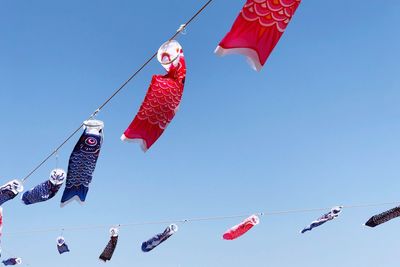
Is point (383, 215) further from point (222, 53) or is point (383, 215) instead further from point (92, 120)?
point (222, 53)

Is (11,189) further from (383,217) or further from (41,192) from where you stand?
(383,217)

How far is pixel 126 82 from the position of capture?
552cm

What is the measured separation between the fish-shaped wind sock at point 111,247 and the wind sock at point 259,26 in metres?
12.0

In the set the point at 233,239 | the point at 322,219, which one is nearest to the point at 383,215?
the point at 322,219

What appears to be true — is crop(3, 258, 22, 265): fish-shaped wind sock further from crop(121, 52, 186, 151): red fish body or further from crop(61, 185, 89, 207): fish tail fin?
crop(121, 52, 186, 151): red fish body

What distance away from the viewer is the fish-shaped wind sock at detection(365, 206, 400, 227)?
12.7 metres

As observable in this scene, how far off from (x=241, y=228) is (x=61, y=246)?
6917 mm

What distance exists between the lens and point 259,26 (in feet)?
13.9

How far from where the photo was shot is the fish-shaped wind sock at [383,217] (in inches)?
501

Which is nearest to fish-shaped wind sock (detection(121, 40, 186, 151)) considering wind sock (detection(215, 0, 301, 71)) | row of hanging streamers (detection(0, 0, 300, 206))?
row of hanging streamers (detection(0, 0, 300, 206))

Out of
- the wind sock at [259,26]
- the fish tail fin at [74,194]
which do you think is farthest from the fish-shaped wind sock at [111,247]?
the wind sock at [259,26]

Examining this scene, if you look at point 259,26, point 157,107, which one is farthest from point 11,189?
point 259,26

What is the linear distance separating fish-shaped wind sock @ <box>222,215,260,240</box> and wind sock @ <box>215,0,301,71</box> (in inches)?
483

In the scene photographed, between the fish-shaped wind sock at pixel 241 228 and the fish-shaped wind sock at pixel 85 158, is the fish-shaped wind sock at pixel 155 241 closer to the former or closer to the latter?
the fish-shaped wind sock at pixel 241 228
